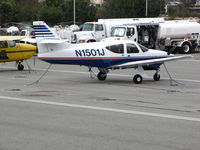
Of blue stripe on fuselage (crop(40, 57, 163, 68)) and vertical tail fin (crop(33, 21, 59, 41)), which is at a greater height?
vertical tail fin (crop(33, 21, 59, 41))

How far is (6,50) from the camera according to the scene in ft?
79.3

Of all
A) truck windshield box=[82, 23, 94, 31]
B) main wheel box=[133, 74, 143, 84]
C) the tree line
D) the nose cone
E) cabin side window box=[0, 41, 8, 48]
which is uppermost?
the tree line

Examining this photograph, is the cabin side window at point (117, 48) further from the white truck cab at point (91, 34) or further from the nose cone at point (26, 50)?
the white truck cab at point (91, 34)

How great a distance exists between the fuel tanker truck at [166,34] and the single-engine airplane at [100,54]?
1765cm

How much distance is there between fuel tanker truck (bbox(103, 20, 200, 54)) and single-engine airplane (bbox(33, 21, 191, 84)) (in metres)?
17.6

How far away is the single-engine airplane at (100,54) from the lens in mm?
18438

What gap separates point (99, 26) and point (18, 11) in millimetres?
38766

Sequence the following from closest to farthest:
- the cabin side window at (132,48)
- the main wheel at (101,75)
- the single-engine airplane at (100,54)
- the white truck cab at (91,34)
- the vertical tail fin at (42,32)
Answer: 1. the single-engine airplane at (100,54)
2. the cabin side window at (132,48)
3. the vertical tail fin at (42,32)
4. the main wheel at (101,75)
5. the white truck cab at (91,34)

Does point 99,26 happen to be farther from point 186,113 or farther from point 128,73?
point 186,113

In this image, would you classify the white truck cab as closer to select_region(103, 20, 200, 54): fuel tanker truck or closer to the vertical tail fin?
select_region(103, 20, 200, 54): fuel tanker truck

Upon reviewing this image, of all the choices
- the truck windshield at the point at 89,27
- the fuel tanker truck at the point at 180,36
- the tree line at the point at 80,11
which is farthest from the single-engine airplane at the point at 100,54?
the tree line at the point at 80,11

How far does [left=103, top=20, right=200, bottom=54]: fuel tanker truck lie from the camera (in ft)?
123

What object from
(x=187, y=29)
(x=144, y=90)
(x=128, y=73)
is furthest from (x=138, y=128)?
(x=187, y=29)

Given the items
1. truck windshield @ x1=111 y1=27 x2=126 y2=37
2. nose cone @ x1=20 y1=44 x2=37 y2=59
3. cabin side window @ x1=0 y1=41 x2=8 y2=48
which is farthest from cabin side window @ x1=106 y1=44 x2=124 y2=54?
truck windshield @ x1=111 y1=27 x2=126 y2=37
